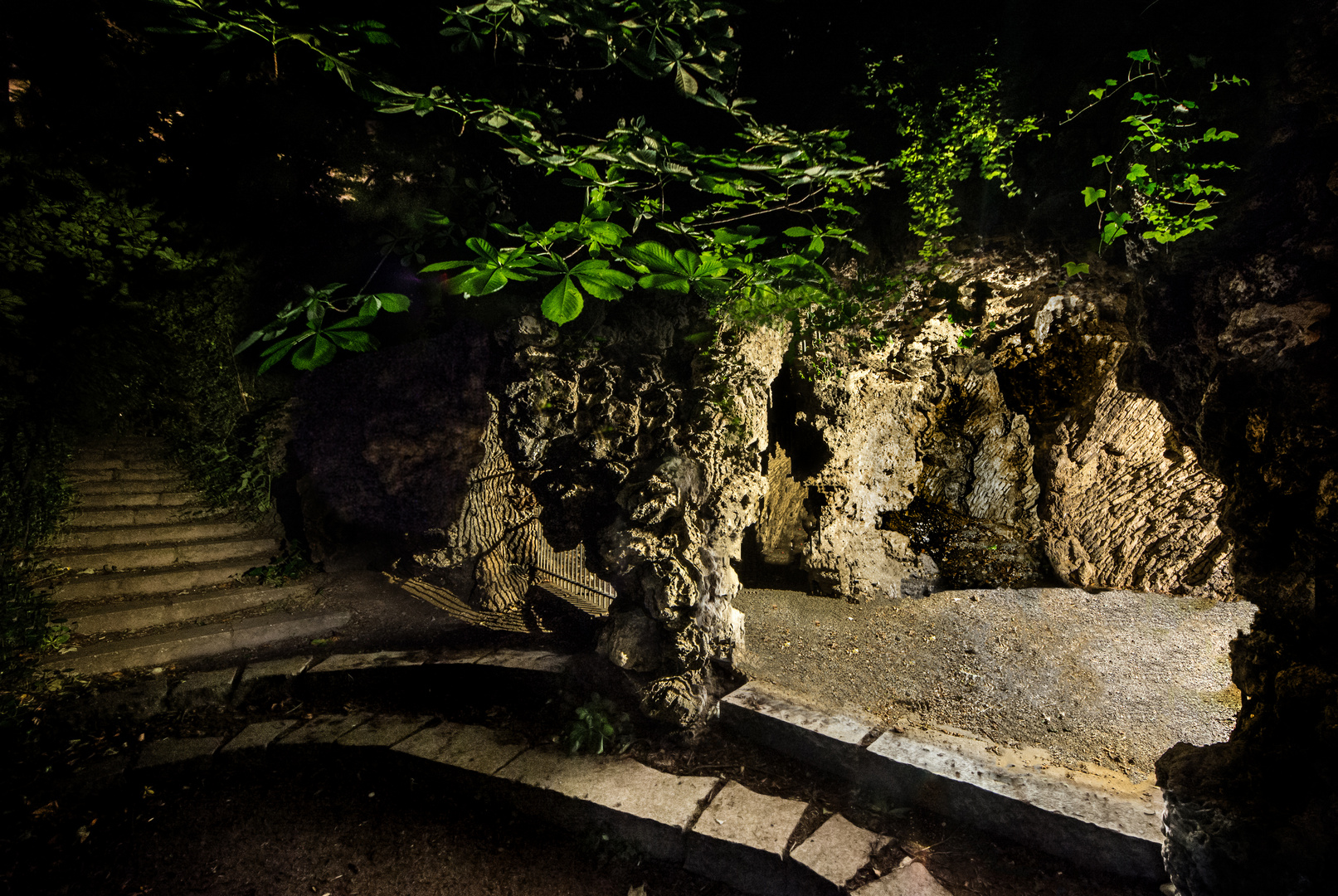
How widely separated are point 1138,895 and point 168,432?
27.4ft

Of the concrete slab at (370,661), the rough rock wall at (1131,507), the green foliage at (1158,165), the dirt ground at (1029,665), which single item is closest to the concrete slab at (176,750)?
the concrete slab at (370,661)

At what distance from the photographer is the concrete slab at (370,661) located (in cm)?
329

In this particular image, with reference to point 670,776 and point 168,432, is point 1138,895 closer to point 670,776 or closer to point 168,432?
point 670,776

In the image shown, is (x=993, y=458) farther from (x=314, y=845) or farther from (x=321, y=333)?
(x=314, y=845)

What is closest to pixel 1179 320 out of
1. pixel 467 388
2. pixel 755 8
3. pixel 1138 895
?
pixel 1138 895

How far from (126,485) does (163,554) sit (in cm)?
101

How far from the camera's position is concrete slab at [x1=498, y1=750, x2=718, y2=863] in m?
2.10

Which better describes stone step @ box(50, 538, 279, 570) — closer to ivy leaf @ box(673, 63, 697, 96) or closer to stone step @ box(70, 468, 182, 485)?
stone step @ box(70, 468, 182, 485)

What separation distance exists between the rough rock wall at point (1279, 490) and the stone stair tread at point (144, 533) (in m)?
7.49

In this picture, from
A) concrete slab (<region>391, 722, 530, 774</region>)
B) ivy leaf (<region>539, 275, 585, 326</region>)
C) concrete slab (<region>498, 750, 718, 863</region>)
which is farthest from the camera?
concrete slab (<region>391, 722, 530, 774</region>)

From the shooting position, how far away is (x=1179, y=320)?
2223mm

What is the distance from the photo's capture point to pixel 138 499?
4.90 metres

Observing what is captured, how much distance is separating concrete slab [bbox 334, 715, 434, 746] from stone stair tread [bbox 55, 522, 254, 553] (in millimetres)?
3706

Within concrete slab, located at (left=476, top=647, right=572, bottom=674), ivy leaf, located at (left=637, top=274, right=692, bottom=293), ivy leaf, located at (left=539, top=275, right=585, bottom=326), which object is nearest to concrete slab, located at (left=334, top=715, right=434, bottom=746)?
concrete slab, located at (left=476, top=647, right=572, bottom=674)
